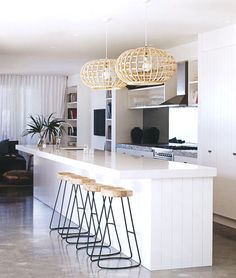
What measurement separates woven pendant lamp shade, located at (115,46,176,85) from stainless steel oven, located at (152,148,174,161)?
251 centimetres

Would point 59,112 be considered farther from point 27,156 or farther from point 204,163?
point 204,163

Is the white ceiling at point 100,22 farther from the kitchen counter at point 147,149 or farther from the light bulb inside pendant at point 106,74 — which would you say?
the kitchen counter at point 147,149

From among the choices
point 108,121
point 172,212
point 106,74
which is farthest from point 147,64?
point 108,121

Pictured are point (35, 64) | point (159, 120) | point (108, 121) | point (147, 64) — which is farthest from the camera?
point (35, 64)

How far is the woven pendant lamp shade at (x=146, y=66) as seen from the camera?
6.04 meters

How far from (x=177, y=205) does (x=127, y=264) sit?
744 millimetres

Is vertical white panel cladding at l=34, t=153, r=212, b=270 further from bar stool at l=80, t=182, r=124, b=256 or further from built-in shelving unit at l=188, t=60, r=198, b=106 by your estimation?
built-in shelving unit at l=188, t=60, r=198, b=106

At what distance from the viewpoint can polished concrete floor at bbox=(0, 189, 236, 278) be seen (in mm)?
4898

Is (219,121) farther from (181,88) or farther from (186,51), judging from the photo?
(186,51)

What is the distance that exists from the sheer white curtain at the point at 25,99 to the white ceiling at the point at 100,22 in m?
3.35

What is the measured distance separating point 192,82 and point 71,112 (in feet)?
18.4

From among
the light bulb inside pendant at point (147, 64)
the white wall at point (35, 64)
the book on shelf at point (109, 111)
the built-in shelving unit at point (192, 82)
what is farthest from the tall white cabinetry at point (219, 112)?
the white wall at point (35, 64)

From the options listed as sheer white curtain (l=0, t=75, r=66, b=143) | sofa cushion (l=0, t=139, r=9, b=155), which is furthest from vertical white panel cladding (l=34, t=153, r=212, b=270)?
sheer white curtain (l=0, t=75, r=66, b=143)

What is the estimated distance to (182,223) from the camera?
16.8 feet
